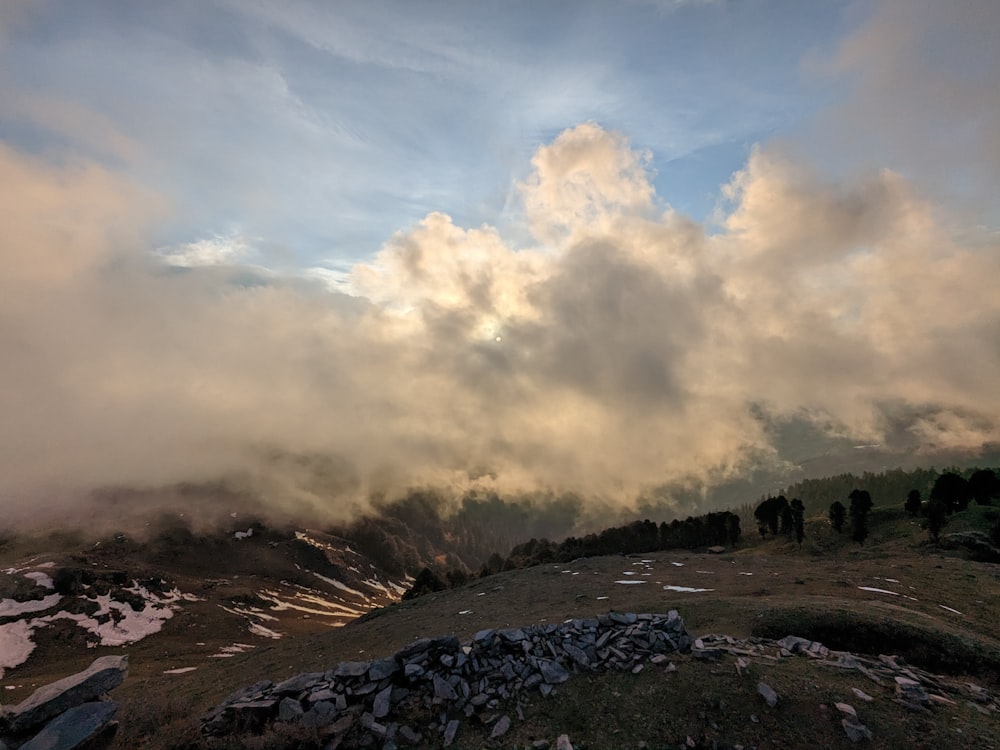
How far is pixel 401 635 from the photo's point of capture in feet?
161

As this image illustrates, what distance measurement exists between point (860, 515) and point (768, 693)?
88.4m

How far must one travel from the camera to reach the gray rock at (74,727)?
15.5 metres

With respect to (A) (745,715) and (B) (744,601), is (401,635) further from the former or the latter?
(A) (745,715)

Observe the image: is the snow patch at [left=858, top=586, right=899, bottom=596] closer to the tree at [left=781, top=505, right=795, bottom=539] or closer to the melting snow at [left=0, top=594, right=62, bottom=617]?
the tree at [left=781, top=505, right=795, bottom=539]

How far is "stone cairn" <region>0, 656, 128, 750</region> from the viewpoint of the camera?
51.9ft

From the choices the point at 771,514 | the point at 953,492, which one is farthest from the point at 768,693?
the point at 953,492

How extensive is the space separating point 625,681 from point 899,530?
301 ft

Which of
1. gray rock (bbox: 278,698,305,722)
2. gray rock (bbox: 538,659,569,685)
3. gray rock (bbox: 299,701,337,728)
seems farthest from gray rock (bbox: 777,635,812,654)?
gray rock (bbox: 278,698,305,722)

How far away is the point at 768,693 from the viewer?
16906mm

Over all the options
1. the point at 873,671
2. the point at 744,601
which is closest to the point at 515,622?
the point at 744,601

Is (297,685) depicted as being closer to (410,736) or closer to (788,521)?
(410,736)

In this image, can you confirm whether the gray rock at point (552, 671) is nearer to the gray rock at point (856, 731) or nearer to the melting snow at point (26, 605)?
the gray rock at point (856, 731)

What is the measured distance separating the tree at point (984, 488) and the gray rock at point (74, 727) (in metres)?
129

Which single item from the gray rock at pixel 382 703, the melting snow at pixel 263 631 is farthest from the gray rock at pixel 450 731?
the melting snow at pixel 263 631
